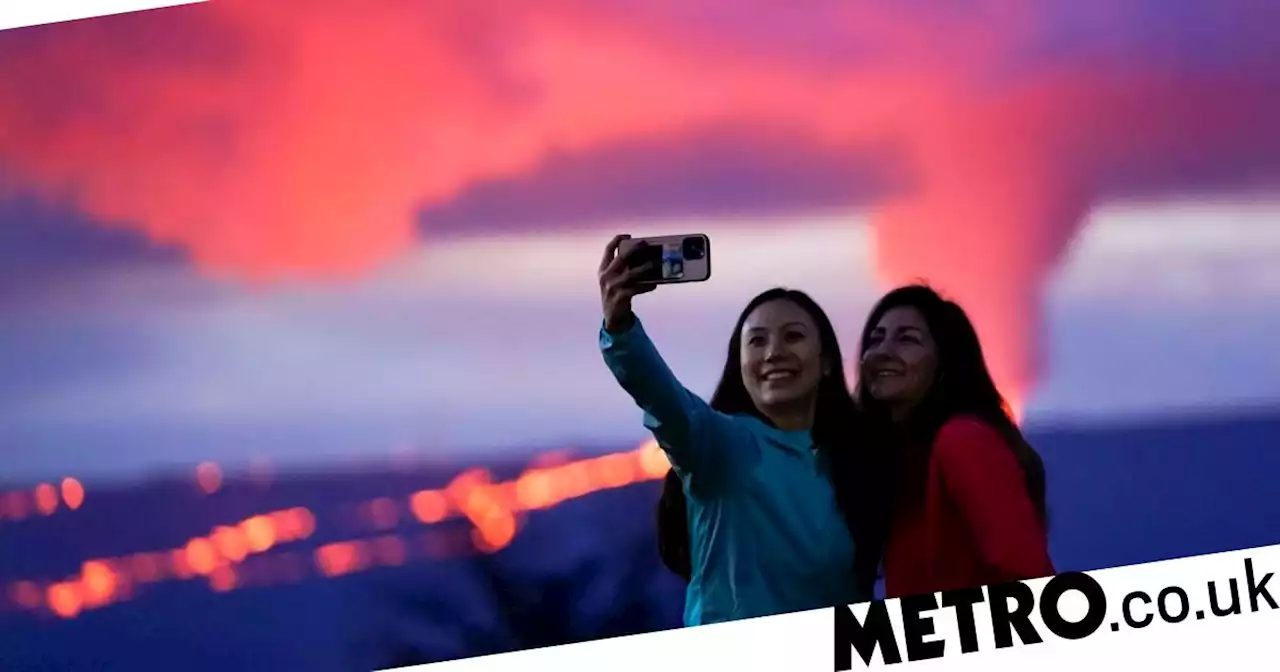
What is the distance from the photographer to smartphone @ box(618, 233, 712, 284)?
1908 mm

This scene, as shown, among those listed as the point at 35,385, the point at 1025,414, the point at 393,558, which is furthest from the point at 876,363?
the point at 35,385

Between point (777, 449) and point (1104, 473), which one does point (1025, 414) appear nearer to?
point (1104, 473)

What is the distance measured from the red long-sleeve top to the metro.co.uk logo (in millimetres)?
22

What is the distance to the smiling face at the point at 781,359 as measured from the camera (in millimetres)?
1871

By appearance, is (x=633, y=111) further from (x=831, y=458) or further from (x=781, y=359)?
(x=831, y=458)

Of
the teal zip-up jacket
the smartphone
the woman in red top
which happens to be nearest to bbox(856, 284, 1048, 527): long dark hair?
the woman in red top

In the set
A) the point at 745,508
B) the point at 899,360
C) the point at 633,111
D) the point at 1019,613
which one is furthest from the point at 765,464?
the point at 633,111

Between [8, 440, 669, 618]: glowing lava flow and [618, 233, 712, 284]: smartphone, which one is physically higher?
[618, 233, 712, 284]: smartphone

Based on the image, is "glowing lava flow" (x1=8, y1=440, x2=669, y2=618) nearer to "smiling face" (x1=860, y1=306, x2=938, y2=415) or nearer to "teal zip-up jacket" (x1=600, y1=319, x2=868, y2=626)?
"teal zip-up jacket" (x1=600, y1=319, x2=868, y2=626)

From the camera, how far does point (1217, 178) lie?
6.29ft

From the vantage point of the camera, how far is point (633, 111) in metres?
1.96

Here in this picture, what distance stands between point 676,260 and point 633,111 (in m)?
0.22

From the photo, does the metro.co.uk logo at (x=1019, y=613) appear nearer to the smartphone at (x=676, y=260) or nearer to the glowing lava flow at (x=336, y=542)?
the glowing lava flow at (x=336, y=542)

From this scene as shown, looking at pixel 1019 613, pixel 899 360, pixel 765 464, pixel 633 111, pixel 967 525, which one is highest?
pixel 633 111
